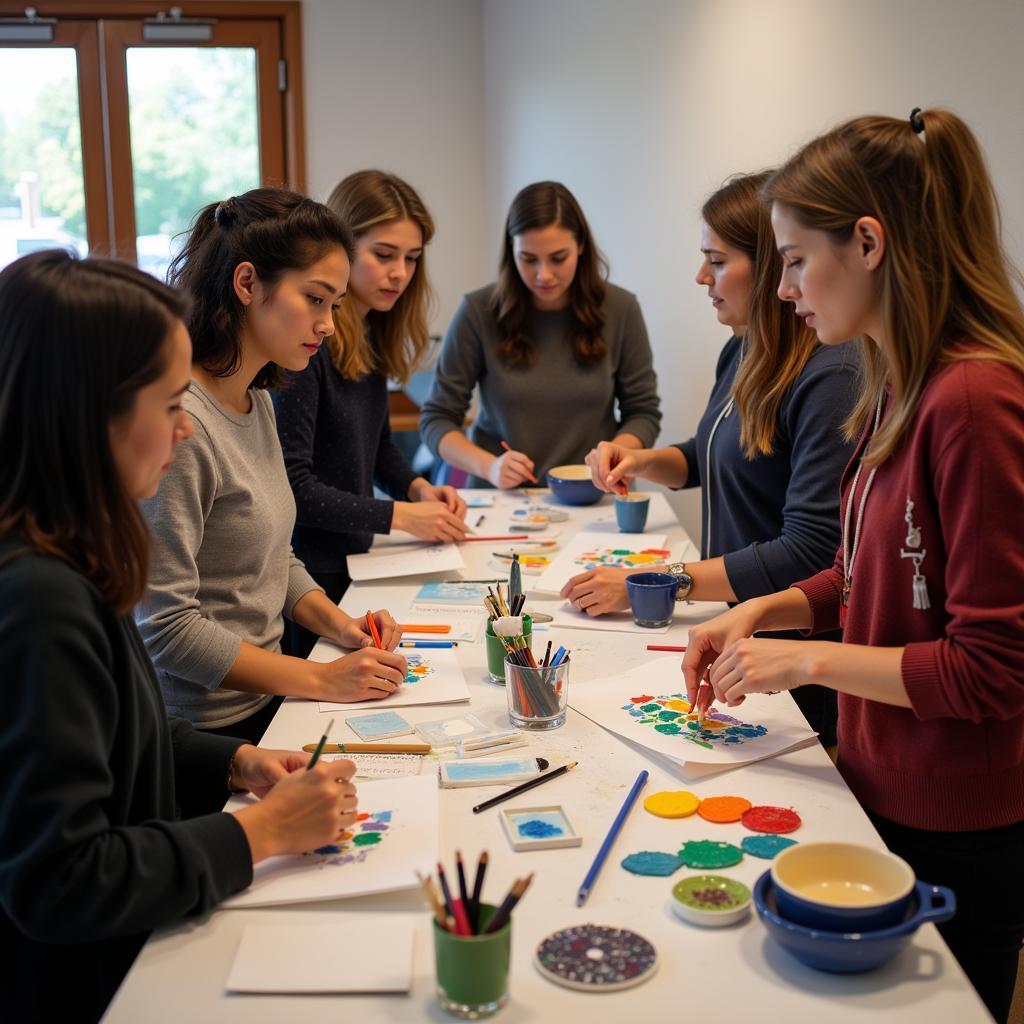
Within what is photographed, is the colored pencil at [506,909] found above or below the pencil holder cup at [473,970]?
above

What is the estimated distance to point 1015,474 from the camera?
3.72ft

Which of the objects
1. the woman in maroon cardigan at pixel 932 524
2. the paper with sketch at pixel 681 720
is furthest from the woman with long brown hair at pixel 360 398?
the woman in maroon cardigan at pixel 932 524

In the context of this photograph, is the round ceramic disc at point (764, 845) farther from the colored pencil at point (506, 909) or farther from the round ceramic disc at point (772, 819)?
the colored pencil at point (506, 909)

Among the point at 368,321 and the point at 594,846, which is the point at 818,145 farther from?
the point at 368,321

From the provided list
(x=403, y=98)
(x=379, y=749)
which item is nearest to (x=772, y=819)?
(x=379, y=749)

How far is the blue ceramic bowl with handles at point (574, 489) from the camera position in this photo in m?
2.88

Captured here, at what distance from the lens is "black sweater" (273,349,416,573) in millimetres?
2332

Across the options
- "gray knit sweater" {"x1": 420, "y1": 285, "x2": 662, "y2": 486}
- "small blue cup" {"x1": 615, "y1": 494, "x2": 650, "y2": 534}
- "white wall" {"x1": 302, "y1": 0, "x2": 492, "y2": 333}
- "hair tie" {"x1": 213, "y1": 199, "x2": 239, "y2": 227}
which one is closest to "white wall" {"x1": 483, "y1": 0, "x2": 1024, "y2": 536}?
"white wall" {"x1": 302, "y1": 0, "x2": 492, "y2": 333}

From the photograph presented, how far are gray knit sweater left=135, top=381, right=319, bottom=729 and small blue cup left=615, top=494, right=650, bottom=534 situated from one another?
93 centimetres

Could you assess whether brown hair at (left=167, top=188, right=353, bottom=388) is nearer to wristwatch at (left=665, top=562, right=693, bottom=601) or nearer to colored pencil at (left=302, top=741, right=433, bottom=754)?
colored pencil at (left=302, top=741, right=433, bottom=754)

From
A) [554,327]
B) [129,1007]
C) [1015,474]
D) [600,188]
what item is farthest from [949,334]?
[600,188]

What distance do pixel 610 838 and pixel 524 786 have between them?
0.54 feet

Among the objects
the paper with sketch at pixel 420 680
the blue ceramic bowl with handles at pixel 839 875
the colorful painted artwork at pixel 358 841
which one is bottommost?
the paper with sketch at pixel 420 680

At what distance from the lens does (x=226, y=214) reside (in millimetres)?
1769
